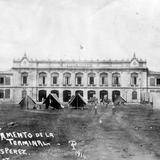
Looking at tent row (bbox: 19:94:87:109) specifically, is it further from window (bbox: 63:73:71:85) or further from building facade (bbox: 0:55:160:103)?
window (bbox: 63:73:71:85)

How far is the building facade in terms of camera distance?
52.6 meters

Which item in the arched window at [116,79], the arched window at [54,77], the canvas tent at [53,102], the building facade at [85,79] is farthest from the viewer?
the arched window at [54,77]

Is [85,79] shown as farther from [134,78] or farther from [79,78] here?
[134,78]

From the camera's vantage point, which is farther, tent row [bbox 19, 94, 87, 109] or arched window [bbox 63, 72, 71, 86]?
arched window [bbox 63, 72, 71, 86]

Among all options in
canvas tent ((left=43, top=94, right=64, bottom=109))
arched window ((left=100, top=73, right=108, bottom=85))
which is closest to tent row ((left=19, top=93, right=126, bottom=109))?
canvas tent ((left=43, top=94, right=64, bottom=109))

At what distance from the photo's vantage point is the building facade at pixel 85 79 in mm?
52625

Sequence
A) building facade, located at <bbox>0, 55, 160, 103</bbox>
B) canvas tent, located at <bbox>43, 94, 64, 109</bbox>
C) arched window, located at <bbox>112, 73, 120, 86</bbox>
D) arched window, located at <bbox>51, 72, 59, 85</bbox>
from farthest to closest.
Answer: arched window, located at <bbox>51, 72, 59, 85</bbox>, arched window, located at <bbox>112, 73, 120, 86</bbox>, building facade, located at <bbox>0, 55, 160, 103</bbox>, canvas tent, located at <bbox>43, 94, 64, 109</bbox>

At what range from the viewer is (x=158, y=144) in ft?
36.9

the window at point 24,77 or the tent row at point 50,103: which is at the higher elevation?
the window at point 24,77

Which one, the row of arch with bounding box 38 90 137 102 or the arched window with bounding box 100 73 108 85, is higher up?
the arched window with bounding box 100 73 108 85

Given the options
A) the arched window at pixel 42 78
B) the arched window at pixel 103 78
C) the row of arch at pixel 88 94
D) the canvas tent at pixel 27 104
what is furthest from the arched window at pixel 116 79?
the canvas tent at pixel 27 104

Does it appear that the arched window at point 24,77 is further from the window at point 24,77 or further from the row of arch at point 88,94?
the row of arch at point 88,94

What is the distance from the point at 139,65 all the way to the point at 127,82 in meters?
3.92

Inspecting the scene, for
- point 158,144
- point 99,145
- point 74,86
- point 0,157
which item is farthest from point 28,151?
point 74,86
